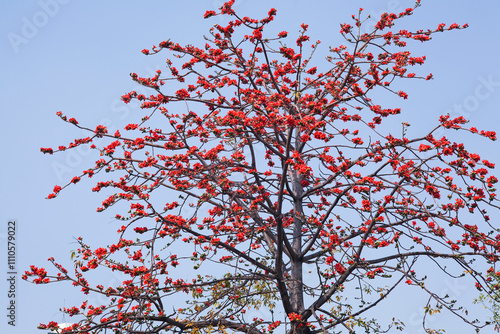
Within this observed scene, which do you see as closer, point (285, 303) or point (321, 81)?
point (285, 303)

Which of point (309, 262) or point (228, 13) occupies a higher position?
point (228, 13)

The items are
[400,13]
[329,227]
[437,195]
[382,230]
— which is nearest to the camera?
[437,195]

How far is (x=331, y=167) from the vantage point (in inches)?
364

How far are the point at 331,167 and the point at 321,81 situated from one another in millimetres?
2616

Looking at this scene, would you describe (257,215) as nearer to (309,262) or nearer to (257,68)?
(309,262)

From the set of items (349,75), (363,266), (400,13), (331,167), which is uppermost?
(400,13)

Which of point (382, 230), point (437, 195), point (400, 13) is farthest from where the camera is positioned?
point (400, 13)

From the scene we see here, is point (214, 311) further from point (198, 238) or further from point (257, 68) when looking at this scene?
point (257, 68)

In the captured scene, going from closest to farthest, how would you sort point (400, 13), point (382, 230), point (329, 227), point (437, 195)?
point (437, 195)
point (382, 230)
point (400, 13)
point (329, 227)

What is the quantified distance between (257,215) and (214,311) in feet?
5.95

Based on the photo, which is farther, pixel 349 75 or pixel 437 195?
pixel 349 75

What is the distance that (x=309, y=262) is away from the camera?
10453mm

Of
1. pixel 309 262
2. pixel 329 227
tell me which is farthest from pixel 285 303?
pixel 329 227

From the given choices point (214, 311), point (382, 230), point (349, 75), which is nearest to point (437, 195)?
point (382, 230)
